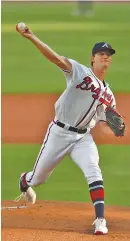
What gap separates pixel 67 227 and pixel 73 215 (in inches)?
17.8

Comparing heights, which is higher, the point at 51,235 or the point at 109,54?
the point at 109,54

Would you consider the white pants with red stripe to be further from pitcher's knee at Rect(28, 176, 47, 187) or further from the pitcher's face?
the pitcher's face

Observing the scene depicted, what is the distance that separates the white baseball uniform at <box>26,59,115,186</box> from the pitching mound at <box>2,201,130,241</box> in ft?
1.36

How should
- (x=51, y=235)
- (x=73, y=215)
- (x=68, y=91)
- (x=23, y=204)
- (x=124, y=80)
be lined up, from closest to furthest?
(x=51, y=235), (x=68, y=91), (x=73, y=215), (x=23, y=204), (x=124, y=80)

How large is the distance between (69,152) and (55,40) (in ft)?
44.8

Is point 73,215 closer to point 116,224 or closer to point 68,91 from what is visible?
point 116,224

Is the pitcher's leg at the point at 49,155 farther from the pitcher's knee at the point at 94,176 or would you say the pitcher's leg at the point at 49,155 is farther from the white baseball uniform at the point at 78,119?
the pitcher's knee at the point at 94,176

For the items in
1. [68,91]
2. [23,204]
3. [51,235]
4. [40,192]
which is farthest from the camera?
[40,192]

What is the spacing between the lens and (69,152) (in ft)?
17.9

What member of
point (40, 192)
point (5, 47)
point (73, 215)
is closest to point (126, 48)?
point (5, 47)

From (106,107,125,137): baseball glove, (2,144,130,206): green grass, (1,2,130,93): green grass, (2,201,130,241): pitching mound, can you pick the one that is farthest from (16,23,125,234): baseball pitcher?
(1,2,130,93): green grass

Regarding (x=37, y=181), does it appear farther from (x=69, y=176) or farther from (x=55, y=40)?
(x=55, y=40)

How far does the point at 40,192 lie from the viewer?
718cm

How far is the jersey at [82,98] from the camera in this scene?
527 cm
